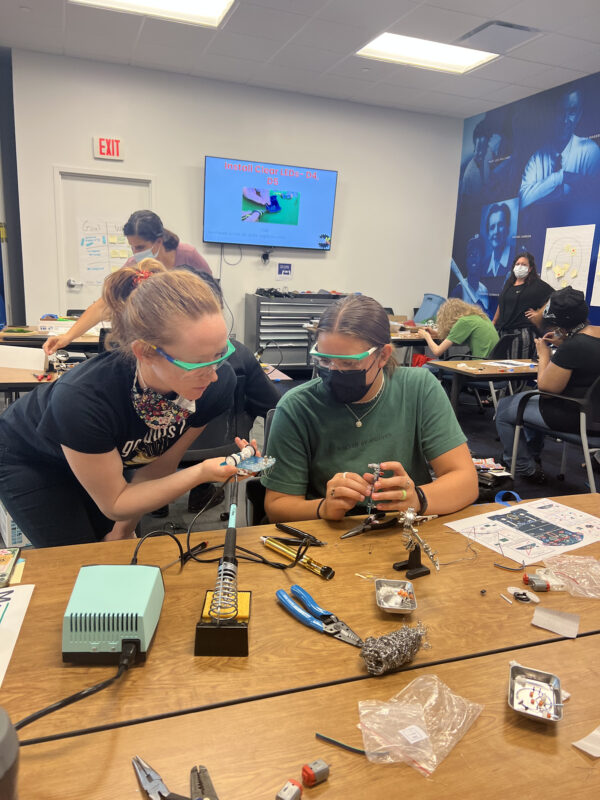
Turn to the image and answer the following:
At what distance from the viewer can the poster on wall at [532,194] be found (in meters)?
5.04

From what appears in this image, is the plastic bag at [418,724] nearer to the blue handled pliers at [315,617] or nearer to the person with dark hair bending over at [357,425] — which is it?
the blue handled pliers at [315,617]

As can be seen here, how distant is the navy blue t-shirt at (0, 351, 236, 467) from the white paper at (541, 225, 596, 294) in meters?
4.72

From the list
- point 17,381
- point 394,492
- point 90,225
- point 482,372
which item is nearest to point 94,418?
point 394,492

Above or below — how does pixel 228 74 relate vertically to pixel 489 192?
above

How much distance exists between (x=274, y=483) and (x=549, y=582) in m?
0.66

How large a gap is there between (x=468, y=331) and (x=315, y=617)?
4198 millimetres

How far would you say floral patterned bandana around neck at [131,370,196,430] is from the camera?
1296 mm

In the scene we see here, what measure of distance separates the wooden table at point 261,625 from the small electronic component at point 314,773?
14cm

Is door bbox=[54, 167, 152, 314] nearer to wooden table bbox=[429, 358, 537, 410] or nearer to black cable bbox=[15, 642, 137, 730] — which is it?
wooden table bbox=[429, 358, 537, 410]

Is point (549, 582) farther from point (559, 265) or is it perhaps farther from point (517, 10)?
point (559, 265)

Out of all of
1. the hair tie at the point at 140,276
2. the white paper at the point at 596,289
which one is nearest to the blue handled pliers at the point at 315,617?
the hair tie at the point at 140,276

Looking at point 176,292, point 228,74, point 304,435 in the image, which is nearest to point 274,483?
point 304,435

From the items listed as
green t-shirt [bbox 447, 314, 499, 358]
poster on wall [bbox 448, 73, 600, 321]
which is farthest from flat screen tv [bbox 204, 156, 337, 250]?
green t-shirt [bbox 447, 314, 499, 358]

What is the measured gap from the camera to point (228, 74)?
17.9 ft
